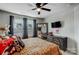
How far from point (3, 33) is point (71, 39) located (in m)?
1.20

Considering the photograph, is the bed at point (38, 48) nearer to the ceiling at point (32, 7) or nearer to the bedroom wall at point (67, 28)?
the bedroom wall at point (67, 28)

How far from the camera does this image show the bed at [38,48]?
160 centimetres

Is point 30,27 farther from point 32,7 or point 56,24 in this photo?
point 56,24

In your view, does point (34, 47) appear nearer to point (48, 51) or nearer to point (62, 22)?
point (48, 51)

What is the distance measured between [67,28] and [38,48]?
632mm

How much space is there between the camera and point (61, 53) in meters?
1.64

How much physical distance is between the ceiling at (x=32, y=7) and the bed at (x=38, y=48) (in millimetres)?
471

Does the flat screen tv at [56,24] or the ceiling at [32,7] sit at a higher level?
the ceiling at [32,7]

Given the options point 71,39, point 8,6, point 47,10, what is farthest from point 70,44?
point 8,6

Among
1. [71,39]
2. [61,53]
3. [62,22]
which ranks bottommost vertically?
[61,53]

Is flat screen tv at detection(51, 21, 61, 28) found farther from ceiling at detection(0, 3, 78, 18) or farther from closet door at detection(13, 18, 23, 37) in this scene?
closet door at detection(13, 18, 23, 37)

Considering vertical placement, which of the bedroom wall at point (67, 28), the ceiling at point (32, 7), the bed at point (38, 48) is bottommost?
the bed at point (38, 48)

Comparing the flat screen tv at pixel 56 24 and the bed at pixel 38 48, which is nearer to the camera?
the bed at pixel 38 48

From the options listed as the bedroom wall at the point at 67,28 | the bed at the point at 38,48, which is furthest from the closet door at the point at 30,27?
the bedroom wall at the point at 67,28
